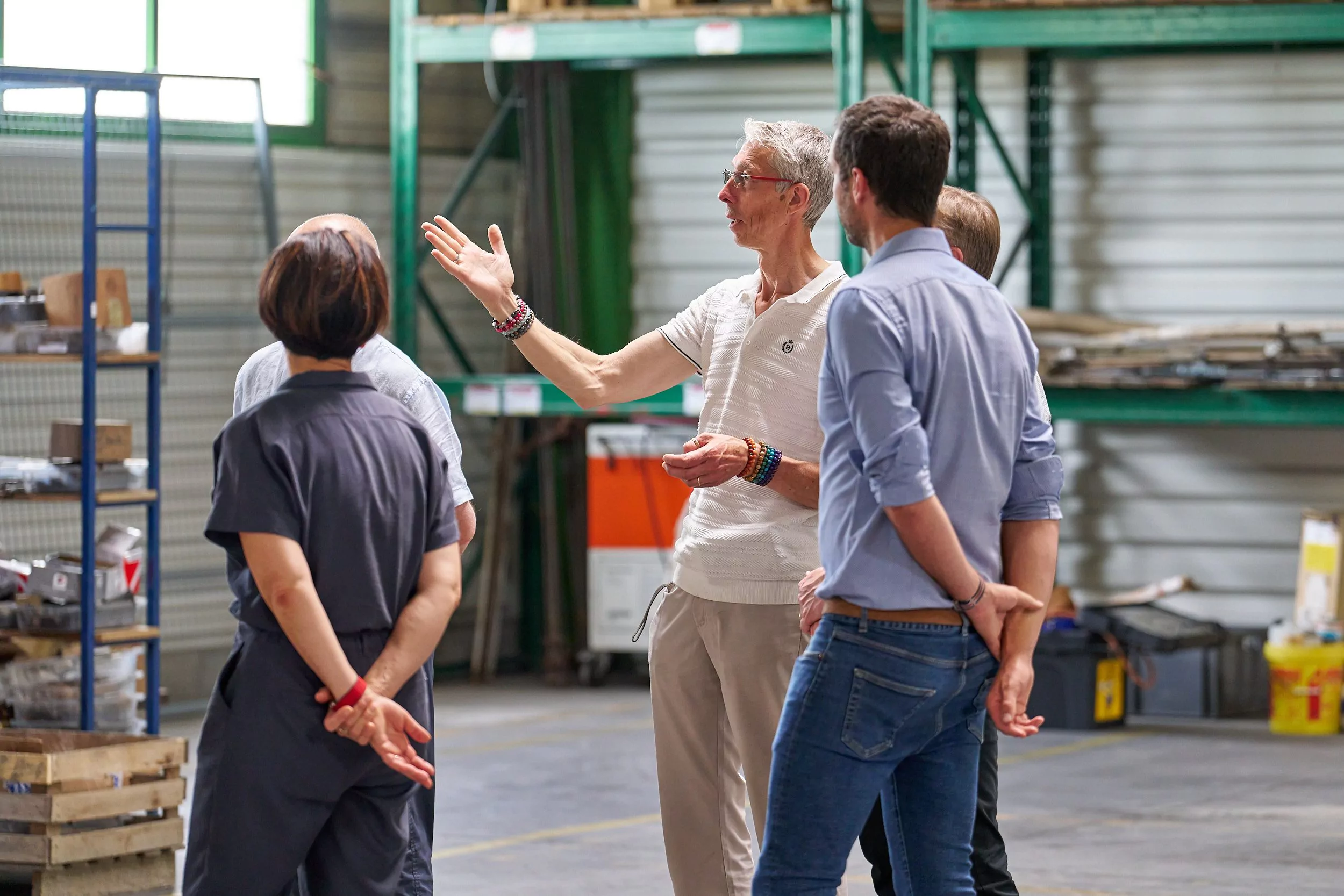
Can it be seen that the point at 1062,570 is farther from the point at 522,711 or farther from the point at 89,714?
the point at 89,714

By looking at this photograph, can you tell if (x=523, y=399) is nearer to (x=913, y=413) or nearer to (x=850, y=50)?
(x=850, y=50)

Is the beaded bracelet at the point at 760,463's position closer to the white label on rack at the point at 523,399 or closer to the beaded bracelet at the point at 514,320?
the beaded bracelet at the point at 514,320

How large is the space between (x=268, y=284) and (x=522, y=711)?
6.45m

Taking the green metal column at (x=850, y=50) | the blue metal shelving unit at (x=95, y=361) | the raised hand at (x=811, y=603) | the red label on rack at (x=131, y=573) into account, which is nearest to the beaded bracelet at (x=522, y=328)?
the raised hand at (x=811, y=603)

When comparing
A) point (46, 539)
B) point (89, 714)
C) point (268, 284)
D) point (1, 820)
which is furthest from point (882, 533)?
point (46, 539)

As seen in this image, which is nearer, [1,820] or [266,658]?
[266,658]

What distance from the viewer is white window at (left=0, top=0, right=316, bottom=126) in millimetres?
8359

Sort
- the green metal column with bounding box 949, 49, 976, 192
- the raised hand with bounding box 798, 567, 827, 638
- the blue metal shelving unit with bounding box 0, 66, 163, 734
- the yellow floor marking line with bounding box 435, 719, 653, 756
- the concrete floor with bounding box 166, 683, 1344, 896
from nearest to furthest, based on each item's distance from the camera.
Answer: the raised hand with bounding box 798, 567, 827, 638, the concrete floor with bounding box 166, 683, 1344, 896, the blue metal shelving unit with bounding box 0, 66, 163, 734, the yellow floor marking line with bounding box 435, 719, 653, 756, the green metal column with bounding box 949, 49, 976, 192

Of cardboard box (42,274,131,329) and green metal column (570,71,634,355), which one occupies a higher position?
green metal column (570,71,634,355)

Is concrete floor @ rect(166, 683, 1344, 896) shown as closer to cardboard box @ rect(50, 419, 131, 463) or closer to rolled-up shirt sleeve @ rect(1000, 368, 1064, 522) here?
cardboard box @ rect(50, 419, 131, 463)

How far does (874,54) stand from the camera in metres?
9.40

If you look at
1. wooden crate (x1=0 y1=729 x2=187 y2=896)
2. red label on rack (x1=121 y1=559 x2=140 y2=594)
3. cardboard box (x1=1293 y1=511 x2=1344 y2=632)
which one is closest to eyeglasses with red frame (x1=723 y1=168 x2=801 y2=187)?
wooden crate (x1=0 y1=729 x2=187 y2=896)

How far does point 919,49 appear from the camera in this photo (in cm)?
833

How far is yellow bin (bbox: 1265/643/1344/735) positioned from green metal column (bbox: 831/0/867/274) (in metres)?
2.65
